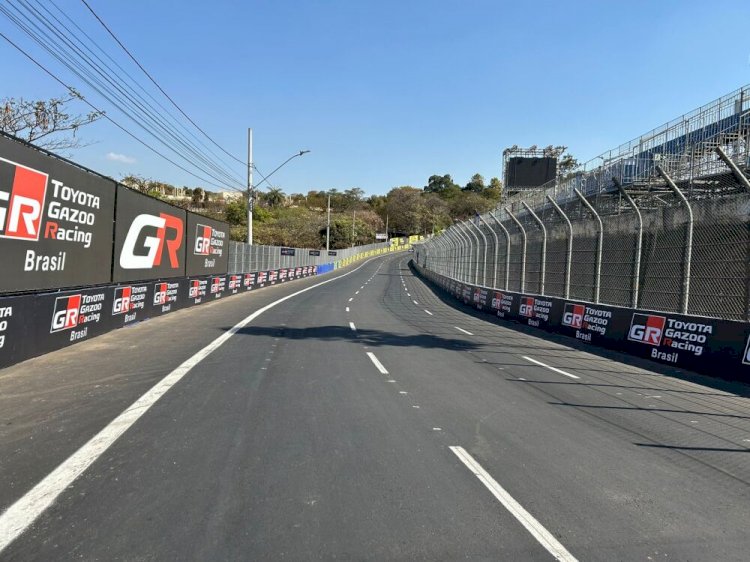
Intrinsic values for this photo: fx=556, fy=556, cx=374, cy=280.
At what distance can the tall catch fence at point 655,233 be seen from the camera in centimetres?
1182

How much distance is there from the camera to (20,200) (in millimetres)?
9852

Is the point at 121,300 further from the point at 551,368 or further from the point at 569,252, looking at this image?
the point at 569,252

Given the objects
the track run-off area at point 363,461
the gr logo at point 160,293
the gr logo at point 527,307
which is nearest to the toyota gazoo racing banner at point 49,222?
the track run-off area at point 363,461

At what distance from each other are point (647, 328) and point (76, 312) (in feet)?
41.2

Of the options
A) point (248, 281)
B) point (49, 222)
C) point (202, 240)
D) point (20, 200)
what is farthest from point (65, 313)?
point (248, 281)

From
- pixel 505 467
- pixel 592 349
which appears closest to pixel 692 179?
pixel 592 349

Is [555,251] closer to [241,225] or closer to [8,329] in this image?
[8,329]

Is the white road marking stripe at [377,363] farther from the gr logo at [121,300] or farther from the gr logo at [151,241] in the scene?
the gr logo at [151,241]

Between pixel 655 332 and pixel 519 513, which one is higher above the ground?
pixel 655 332

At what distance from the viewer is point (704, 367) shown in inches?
425

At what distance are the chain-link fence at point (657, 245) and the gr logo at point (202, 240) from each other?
13.0 m

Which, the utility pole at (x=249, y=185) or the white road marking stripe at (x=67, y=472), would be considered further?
the utility pole at (x=249, y=185)

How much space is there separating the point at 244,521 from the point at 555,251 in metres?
17.4

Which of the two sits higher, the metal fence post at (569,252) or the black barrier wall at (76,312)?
the metal fence post at (569,252)
